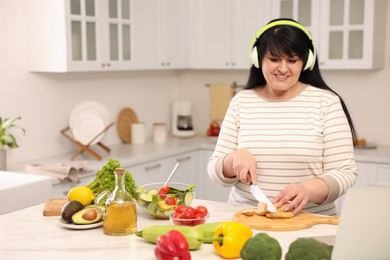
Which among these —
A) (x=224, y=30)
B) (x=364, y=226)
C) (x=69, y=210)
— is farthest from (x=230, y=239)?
(x=224, y=30)

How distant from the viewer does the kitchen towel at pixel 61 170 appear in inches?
133

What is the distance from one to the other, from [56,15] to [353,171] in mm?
2184

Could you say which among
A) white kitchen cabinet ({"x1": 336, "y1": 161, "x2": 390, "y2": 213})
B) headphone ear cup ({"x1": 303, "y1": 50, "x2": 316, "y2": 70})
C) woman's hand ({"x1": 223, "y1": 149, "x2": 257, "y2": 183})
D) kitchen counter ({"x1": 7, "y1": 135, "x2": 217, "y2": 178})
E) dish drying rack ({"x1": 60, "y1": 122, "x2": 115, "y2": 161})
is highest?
headphone ear cup ({"x1": 303, "y1": 50, "x2": 316, "y2": 70})

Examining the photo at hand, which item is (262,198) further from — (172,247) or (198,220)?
(172,247)

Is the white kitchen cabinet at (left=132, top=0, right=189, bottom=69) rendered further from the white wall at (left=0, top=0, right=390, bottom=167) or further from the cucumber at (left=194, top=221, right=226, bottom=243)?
the cucumber at (left=194, top=221, right=226, bottom=243)

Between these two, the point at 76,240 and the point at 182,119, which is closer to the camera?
the point at 76,240

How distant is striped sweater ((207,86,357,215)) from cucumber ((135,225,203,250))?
1.76 ft

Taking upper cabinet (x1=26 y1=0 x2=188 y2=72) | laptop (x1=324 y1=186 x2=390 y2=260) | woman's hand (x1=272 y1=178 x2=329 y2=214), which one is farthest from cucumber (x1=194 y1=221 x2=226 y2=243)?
upper cabinet (x1=26 y1=0 x2=188 y2=72)

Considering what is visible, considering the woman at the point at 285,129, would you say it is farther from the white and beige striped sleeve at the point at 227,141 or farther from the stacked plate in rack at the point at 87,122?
the stacked plate in rack at the point at 87,122

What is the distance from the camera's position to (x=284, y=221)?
1.91 m

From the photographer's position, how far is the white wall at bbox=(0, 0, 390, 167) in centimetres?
373

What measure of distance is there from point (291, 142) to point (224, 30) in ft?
8.08

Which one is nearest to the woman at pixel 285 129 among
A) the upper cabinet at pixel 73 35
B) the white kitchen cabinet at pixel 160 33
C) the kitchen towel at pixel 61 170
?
the kitchen towel at pixel 61 170

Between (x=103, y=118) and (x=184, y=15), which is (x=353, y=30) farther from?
(x=103, y=118)
